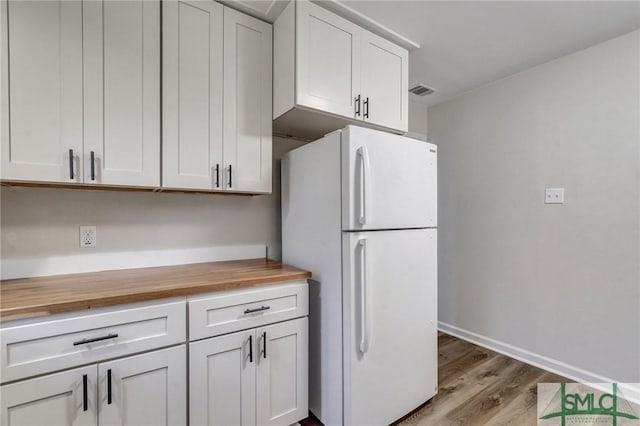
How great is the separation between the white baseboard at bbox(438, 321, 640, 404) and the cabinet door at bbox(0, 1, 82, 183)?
315cm

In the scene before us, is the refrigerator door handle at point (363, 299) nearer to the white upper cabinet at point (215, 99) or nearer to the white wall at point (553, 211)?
the white upper cabinet at point (215, 99)

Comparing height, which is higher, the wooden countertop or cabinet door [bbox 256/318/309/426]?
Result: the wooden countertop

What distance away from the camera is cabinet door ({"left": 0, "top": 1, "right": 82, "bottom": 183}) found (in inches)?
49.9

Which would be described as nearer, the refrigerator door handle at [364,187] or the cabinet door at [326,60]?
the refrigerator door handle at [364,187]

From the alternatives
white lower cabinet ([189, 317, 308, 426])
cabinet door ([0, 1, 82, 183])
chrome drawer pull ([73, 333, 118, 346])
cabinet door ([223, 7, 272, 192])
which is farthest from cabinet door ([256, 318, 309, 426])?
cabinet door ([0, 1, 82, 183])

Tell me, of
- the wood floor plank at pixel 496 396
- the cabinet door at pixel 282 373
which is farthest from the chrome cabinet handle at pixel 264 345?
the wood floor plank at pixel 496 396

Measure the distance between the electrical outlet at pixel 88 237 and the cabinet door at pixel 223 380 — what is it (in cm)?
83

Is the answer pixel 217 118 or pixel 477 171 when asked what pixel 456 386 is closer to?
pixel 477 171

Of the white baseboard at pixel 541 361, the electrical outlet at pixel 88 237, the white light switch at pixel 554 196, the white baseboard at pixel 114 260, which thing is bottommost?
the white baseboard at pixel 541 361

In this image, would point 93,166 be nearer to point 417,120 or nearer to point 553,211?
point 417,120

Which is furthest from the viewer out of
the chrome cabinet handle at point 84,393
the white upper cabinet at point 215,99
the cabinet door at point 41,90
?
the white upper cabinet at point 215,99

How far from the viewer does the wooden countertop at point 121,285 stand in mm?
1107

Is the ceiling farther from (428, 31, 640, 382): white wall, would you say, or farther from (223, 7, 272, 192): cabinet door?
(223, 7, 272, 192): cabinet door

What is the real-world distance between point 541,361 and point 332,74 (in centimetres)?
259
